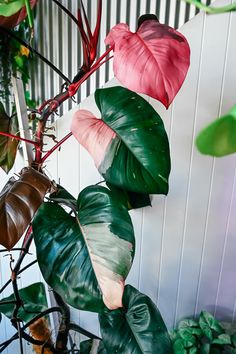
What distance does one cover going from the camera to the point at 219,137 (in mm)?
181

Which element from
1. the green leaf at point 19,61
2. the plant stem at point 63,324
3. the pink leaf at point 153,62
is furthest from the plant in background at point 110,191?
the green leaf at point 19,61

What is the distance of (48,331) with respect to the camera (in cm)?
114

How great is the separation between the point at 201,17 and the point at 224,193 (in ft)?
1.89

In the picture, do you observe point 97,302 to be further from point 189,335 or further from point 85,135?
point 189,335

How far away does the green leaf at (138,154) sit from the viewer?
0.75 metres

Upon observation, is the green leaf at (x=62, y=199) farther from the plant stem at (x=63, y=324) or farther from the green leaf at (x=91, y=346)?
the green leaf at (x=91, y=346)

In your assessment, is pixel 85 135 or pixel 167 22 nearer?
pixel 85 135

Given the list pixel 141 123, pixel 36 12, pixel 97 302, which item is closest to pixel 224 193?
pixel 141 123

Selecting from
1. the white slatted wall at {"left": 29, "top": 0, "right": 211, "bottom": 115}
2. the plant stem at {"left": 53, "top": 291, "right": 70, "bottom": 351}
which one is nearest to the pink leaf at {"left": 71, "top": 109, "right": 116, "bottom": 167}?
the white slatted wall at {"left": 29, "top": 0, "right": 211, "bottom": 115}

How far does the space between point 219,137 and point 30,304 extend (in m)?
1.10

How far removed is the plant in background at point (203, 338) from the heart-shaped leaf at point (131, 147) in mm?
695

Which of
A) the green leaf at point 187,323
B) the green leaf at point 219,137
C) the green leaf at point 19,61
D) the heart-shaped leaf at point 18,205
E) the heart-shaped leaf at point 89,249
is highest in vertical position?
the green leaf at point 219,137

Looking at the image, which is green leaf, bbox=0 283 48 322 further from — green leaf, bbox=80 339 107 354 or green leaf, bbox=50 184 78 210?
green leaf, bbox=50 184 78 210

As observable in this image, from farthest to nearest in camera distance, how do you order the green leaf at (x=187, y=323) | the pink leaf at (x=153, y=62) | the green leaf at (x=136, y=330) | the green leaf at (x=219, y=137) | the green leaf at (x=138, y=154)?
the green leaf at (x=187, y=323)
the green leaf at (x=136, y=330)
the green leaf at (x=138, y=154)
the pink leaf at (x=153, y=62)
the green leaf at (x=219, y=137)
